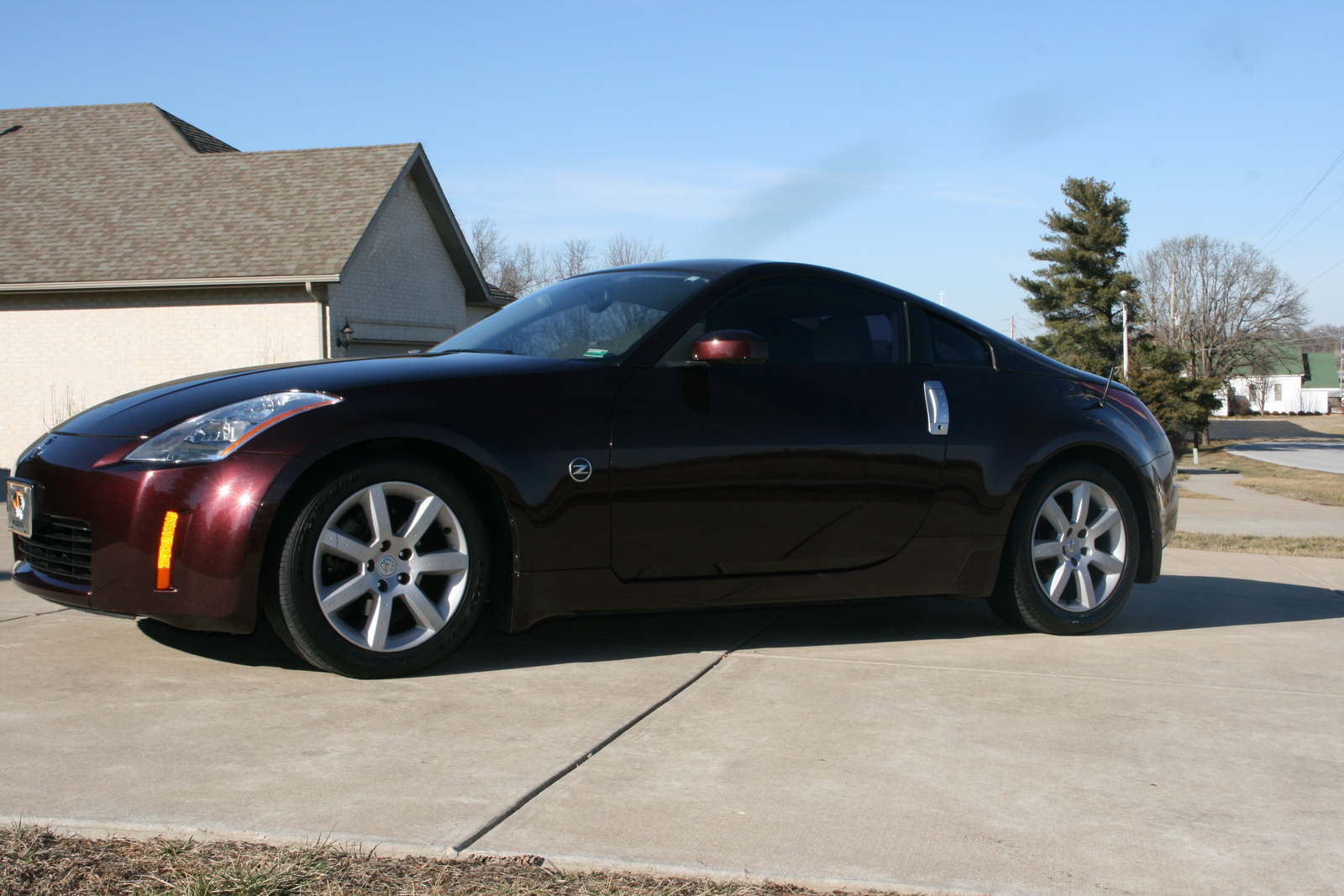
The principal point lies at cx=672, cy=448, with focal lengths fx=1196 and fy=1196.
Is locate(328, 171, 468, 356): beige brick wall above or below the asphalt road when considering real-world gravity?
above

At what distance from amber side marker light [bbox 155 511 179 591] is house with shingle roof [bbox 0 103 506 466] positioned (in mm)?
16280

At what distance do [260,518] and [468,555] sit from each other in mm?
683

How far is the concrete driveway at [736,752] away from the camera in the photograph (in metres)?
2.60

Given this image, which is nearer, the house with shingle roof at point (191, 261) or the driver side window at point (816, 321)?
the driver side window at point (816, 321)

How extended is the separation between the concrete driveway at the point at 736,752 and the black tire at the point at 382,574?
0.13 meters

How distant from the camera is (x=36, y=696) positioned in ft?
11.9

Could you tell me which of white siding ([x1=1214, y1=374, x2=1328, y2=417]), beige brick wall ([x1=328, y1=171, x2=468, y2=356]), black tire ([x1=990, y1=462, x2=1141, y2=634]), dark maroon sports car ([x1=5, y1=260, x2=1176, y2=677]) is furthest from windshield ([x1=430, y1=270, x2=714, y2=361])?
white siding ([x1=1214, y1=374, x2=1328, y2=417])

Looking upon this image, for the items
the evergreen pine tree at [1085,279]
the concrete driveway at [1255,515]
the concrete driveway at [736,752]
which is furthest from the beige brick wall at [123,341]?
the evergreen pine tree at [1085,279]

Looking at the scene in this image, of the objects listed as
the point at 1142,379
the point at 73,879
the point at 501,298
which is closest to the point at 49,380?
the point at 501,298

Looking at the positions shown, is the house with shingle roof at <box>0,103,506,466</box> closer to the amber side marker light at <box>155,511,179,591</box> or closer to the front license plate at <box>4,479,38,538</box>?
the front license plate at <box>4,479,38,538</box>

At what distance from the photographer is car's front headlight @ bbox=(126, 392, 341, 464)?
12.3 ft

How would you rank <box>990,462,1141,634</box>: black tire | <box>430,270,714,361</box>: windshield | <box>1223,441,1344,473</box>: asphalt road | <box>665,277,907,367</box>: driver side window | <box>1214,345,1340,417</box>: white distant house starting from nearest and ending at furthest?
<box>430,270,714,361</box>: windshield
<box>665,277,907,367</box>: driver side window
<box>990,462,1141,634</box>: black tire
<box>1223,441,1344,473</box>: asphalt road
<box>1214,345,1340,417</box>: white distant house

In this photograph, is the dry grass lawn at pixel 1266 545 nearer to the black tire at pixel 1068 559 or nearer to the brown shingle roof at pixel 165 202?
the black tire at pixel 1068 559

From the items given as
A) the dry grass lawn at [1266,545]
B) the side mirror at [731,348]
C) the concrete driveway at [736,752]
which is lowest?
the dry grass lawn at [1266,545]
